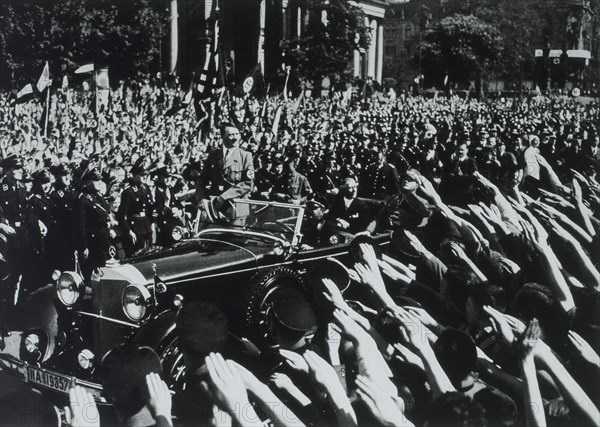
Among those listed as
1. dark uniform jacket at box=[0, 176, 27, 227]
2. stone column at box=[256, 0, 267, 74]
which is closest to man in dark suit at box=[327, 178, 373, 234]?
dark uniform jacket at box=[0, 176, 27, 227]

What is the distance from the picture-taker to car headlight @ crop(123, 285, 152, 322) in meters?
5.23

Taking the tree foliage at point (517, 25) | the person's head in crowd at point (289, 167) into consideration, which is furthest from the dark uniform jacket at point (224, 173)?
the tree foliage at point (517, 25)

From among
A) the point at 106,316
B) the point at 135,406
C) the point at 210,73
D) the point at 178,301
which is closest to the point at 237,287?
the point at 178,301

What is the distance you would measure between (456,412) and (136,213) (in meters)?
7.15

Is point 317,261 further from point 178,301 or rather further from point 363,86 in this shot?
point 363,86

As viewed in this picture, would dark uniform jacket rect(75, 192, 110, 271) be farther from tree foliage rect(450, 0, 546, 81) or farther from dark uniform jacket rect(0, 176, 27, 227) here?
tree foliage rect(450, 0, 546, 81)

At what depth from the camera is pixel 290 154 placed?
11117mm

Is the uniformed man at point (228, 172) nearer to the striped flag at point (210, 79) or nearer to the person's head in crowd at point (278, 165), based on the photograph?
the person's head in crowd at point (278, 165)

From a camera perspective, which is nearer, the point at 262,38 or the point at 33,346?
the point at 33,346

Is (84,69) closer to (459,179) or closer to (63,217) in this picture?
(63,217)

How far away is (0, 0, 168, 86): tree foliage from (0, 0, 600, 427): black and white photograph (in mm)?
75

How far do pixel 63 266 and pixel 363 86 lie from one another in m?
14.1

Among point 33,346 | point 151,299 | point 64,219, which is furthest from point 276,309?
point 64,219

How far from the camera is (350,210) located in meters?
7.60
